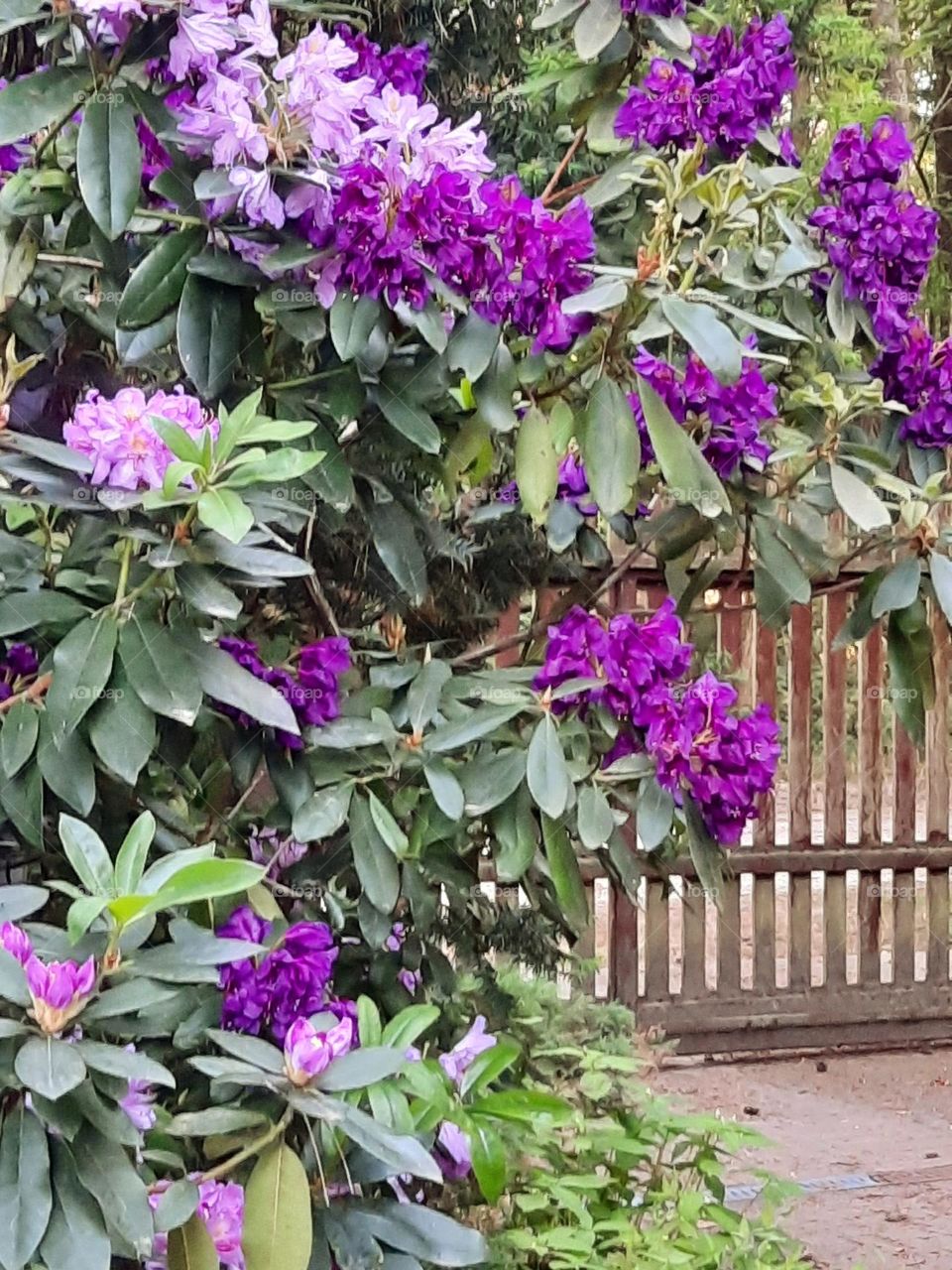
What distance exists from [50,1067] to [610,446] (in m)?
0.85

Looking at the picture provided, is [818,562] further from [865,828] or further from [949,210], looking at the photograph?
[949,210]

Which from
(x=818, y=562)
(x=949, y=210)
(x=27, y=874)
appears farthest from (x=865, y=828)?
(x=27, y=874)

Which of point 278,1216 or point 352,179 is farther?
point 352,179

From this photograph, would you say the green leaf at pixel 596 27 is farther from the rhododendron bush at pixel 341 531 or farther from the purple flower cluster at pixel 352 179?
the purple flower cluster at pixel 352 179

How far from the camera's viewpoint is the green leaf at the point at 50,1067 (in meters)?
0.95

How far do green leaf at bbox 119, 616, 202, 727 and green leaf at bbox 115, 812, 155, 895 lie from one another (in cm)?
13

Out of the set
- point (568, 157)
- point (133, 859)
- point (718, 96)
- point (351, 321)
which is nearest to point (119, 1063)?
point (133, 859)

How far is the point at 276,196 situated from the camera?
4.57 feet

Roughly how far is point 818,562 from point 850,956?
372cm

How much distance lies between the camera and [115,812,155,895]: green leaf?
1.08 m

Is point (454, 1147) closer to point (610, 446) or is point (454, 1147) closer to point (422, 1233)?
point (422, 1233)

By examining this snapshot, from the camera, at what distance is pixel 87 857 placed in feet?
3.66

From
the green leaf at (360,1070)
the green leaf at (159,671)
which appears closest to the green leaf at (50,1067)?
the green leaf at (360,1070)

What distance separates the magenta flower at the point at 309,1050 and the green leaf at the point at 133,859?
0.19 meters
